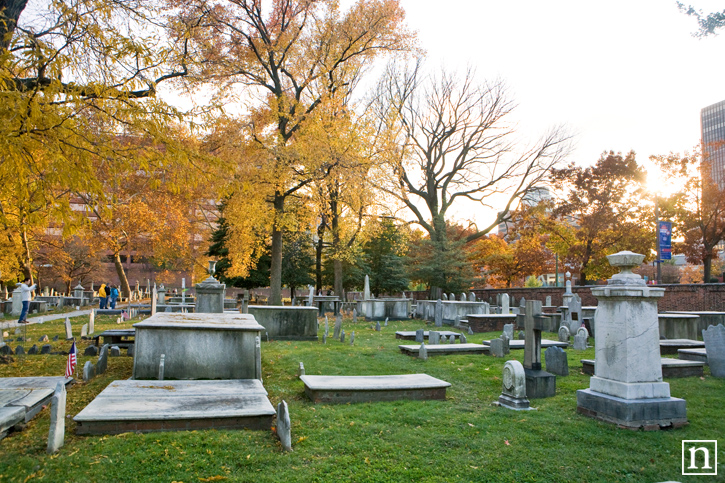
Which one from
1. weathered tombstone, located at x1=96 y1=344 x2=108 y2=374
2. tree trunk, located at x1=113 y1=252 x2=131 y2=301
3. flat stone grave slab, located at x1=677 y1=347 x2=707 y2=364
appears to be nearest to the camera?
weathered tombstone, located at x1=96 y1=344 x2=108 y2=374

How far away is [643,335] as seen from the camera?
250 inches

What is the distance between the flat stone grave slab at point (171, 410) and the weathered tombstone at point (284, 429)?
0.38 meters

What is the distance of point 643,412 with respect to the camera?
603cm

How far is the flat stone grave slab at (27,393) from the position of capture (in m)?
5.39

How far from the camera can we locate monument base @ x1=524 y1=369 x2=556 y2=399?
7.57 metres

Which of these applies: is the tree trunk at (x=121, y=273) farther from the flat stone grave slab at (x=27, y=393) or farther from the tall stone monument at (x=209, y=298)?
the flat stone grave slab at (x=27, y=393)

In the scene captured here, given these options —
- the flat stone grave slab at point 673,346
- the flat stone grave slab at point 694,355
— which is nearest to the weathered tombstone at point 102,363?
the flat stone grave slab at point 694,355

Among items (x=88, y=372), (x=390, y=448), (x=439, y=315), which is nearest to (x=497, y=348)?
(x=390, y=448)

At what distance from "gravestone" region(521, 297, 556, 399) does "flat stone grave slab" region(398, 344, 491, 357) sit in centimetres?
390

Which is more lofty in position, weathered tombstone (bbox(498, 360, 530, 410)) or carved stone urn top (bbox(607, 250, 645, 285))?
carved stone urn top (bbox(607, 250, 645, 285))

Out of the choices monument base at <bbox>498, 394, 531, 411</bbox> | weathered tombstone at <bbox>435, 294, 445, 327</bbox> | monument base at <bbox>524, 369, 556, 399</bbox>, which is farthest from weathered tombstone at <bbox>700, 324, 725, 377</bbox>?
weathered tombstone at <bbox>435, 294, 445, 327</bbox>

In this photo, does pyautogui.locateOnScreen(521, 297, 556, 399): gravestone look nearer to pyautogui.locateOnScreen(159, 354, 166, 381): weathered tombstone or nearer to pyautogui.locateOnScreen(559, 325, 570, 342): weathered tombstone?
pyautogui.locateOnScreen(159, 354, 166, 381): weathered tombstone

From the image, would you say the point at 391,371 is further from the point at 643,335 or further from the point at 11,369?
the point at 11,369

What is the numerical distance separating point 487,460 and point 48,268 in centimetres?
5005
